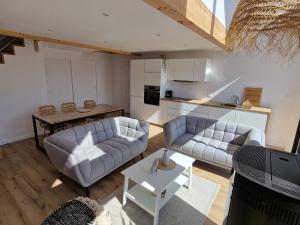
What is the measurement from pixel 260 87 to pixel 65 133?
4.27m

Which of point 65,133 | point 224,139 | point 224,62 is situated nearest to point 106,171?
point 65,133

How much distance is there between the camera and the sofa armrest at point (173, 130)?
3.15 metres

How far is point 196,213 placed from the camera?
2.04 meters

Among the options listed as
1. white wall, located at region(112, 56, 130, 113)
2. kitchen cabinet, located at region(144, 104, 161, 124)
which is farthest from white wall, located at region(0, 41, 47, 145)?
kitchen cabinet, located at region(144, 104, 161, 124)

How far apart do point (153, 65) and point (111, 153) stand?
3344mm

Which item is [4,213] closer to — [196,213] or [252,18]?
[196,213]

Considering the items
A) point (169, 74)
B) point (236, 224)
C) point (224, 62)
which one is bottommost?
point (236, 224)

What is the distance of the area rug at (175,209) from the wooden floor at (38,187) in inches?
4.0

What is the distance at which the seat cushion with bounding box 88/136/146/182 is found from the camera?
2264 mm

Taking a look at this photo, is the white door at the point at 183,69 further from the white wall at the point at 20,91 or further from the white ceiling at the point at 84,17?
the white wall at the point at 20,91

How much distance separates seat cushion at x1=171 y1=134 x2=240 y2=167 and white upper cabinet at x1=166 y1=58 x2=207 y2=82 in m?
1.92

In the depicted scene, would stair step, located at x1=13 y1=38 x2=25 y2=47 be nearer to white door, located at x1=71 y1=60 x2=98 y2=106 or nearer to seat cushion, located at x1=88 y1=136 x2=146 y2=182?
white door, located at x1=71 y1=60 x2=98 y2=106

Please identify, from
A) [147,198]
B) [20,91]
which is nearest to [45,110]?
[20,91]

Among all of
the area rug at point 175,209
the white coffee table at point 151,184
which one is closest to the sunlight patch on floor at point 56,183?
the area rug at point 175,209
